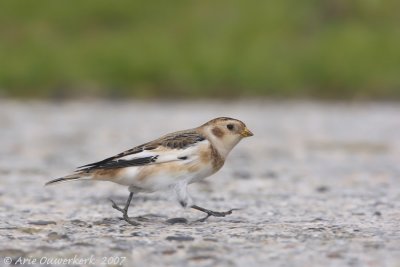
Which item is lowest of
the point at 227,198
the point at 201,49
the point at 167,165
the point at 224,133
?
the point at 227,198

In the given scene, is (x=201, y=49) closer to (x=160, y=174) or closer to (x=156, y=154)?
(x=156, y=154)

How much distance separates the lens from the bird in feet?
27.6

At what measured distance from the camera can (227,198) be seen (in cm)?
1101

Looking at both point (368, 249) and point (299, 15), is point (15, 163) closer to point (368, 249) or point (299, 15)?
point (368, 249)

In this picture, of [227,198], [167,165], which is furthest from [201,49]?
[167,165]

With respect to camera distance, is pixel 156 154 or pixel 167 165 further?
pixel 156 154

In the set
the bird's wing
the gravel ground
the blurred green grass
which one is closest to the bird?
the bird's wing

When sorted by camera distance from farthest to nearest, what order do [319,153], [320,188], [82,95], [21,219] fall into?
[82,95] → [319,153] → [320,188] → [21,219]

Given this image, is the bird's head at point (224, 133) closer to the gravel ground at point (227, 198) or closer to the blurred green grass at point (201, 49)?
the gravel ground at point (227, 198)

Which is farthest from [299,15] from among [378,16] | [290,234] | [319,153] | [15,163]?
[290,234]

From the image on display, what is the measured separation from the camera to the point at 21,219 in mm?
Answer: 8875

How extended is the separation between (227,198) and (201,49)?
734 inches

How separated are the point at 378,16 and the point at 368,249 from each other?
27.4m

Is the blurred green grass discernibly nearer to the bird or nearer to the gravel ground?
the gravel ground
